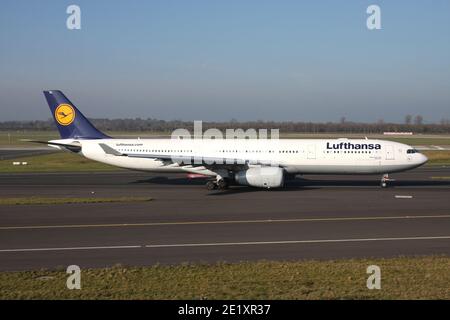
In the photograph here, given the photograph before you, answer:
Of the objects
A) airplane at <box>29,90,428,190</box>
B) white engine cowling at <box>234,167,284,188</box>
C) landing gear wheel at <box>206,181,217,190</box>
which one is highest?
airplane at <box>29,90,428,190</box>

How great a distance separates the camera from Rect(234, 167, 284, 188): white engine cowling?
29141 millimetres

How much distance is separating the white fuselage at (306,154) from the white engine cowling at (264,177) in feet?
8.91

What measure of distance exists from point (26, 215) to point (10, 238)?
473 cm

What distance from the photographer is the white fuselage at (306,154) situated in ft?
104

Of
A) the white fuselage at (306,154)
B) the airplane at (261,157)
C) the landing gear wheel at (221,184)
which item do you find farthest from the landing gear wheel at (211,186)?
the white fuselage at (306,154)

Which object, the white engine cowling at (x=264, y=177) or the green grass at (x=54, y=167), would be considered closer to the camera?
the white engine cowling at (x=264, y=177)

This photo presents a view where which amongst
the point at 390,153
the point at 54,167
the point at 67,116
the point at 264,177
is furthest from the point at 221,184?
the point at 54,167

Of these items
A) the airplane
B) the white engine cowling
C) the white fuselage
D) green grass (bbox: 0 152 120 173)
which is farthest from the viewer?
green grass (bbox: 0 152 120 173)

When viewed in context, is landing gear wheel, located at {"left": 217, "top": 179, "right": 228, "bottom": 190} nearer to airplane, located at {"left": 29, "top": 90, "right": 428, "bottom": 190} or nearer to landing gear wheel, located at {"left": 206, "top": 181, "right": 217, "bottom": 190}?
airplane, located at {"left": 29, "top": 90, "right": 428, "bottom": 190}

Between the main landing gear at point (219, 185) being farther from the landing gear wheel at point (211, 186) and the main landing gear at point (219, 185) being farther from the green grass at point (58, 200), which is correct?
the green grass at point (58, 200)

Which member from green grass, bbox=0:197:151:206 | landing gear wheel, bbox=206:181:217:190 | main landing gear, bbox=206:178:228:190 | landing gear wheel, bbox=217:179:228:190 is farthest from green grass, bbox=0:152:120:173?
green grass, bbox=0:197:151:206

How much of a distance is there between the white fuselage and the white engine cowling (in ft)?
8.91

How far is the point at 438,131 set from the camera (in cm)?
16900

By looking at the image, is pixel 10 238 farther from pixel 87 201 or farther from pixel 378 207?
pixel 378 207
